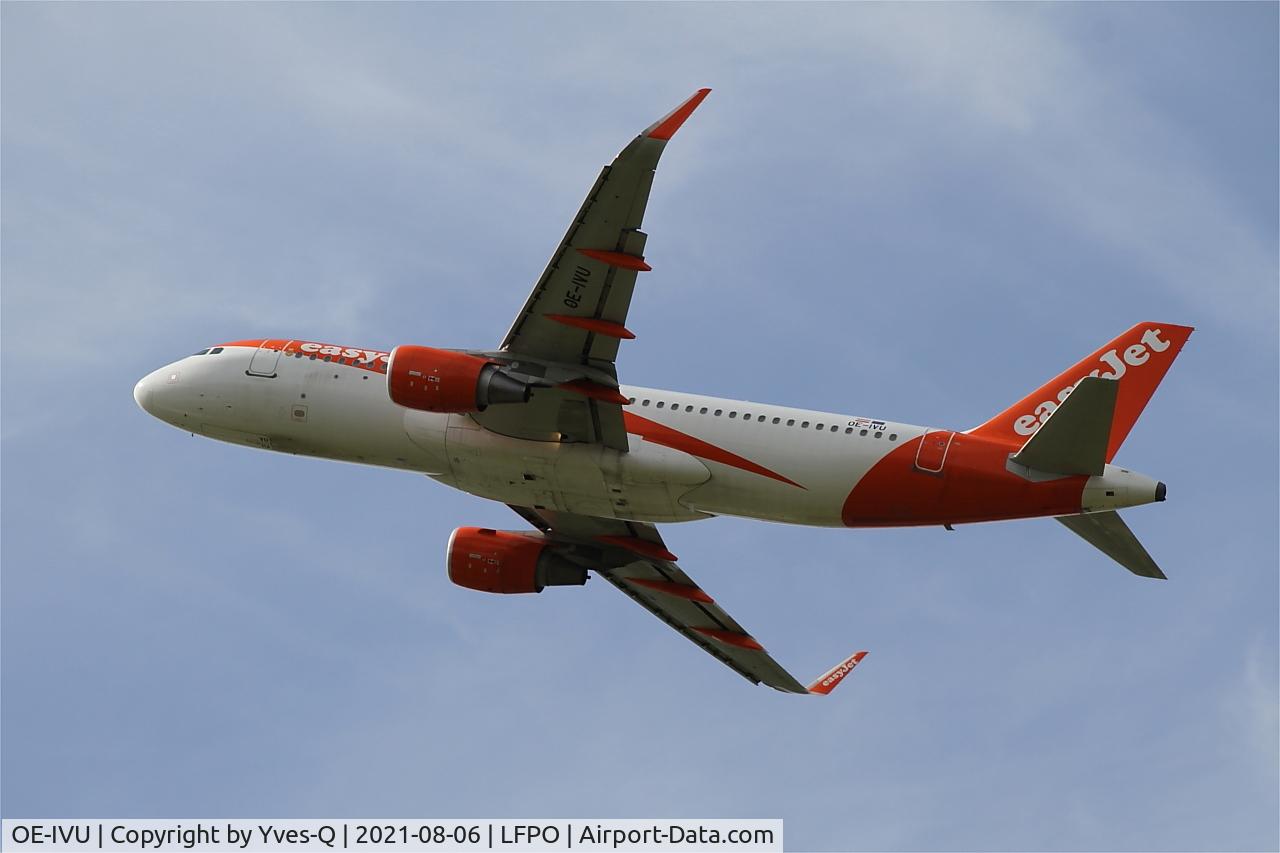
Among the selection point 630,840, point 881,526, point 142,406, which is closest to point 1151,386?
point 881,526

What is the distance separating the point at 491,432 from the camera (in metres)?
40.3

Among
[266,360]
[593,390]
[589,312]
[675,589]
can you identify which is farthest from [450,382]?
[675,589]

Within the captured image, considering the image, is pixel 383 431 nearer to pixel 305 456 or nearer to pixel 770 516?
pixel 305 456

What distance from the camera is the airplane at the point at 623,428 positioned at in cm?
3647

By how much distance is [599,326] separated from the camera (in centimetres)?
3681

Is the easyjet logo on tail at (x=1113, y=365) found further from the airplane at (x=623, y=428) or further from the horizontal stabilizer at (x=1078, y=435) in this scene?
the horizontal stabilizer at (x=1078, y=435)

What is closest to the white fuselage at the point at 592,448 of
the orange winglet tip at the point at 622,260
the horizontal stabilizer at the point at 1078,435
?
the horizontal stabilizer at the point at 1078,435

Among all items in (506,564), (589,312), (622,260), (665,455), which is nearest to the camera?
(622,260)

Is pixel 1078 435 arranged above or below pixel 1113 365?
below

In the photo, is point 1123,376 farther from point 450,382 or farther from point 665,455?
point 450,382

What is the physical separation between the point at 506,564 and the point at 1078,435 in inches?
671

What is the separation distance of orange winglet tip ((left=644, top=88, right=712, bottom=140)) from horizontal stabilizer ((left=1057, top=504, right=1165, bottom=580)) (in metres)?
13.2

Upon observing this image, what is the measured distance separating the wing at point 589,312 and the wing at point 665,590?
6019 millimetres

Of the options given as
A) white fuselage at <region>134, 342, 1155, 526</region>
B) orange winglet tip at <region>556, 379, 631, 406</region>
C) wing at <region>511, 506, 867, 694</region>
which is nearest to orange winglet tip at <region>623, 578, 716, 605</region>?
wing at <region>511, 506, 867, 694</region>
